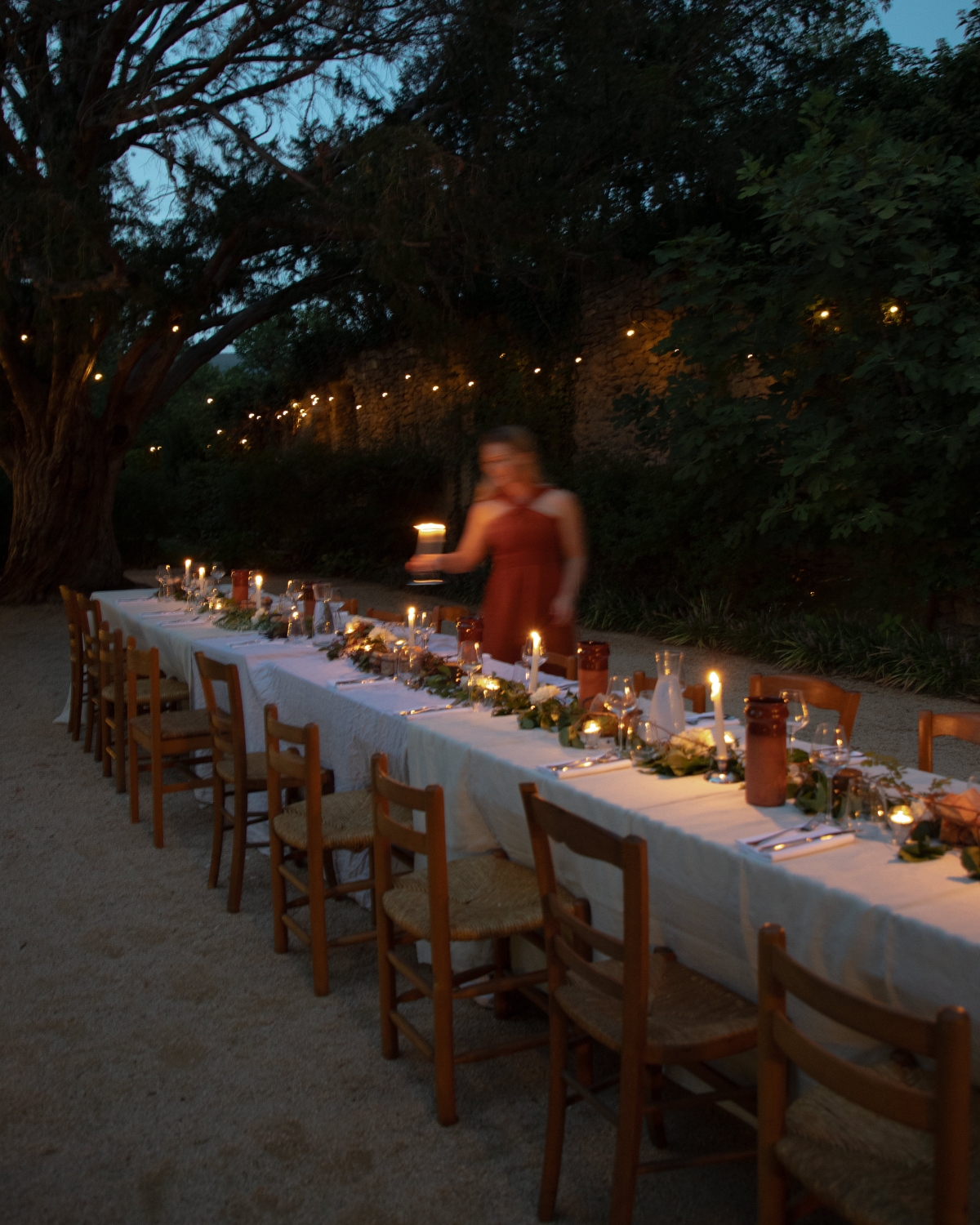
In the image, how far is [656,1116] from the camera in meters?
2.54

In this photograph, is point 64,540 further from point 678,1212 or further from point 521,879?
point 678,1212

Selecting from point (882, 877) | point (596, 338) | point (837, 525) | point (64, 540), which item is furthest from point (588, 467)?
point (882, 877)

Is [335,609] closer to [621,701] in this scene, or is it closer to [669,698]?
[621,701]

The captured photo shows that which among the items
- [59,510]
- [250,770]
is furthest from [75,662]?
[59,510]

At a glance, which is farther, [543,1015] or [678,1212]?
[543,1015]

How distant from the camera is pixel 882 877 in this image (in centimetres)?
213

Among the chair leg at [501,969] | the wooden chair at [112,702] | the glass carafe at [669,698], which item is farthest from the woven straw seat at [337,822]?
the wooden chair at [112,702]

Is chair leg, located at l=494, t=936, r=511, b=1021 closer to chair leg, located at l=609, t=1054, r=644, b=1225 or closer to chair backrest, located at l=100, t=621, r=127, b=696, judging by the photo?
chair leg, located at l=609, t=1054, r=644, b=1225

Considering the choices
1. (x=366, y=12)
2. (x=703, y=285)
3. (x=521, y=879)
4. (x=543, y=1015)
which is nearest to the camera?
(x=521, y=879)

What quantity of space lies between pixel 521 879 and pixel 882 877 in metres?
1.22

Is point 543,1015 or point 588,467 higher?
point 588,467

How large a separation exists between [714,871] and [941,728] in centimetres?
114

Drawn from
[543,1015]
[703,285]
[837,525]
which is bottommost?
[543,1015]

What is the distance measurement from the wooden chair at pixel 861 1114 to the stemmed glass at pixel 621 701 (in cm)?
129
